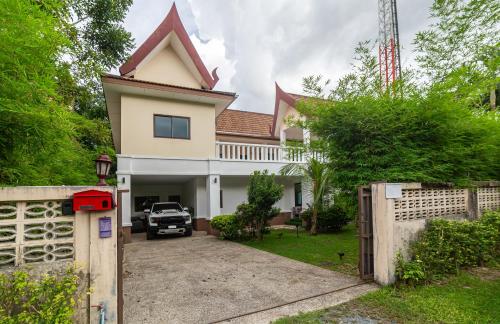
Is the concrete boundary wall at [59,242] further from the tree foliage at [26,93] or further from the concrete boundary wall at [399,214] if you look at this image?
the concrete boundary wall at [399,214]

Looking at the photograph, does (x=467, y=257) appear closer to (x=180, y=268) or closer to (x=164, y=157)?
(x=180, y=268)

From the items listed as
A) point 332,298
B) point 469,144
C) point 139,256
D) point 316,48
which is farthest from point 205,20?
point 332,298

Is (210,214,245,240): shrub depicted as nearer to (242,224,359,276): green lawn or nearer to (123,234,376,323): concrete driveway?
(242,224,359,276): green lawn

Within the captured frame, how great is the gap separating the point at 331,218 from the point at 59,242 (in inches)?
386

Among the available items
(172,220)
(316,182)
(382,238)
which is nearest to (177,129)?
(172,220)

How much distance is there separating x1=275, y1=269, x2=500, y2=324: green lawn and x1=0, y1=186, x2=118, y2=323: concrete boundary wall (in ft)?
7.49

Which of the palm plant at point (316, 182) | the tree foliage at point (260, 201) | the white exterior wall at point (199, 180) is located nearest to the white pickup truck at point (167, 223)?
the white exterior wall at point (199, 180)

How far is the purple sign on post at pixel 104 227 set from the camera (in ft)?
→ 9.98

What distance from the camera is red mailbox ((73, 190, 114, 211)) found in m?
2.92

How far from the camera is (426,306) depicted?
12.6ft

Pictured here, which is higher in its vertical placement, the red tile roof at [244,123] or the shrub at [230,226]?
the red tile roof at [244,123]

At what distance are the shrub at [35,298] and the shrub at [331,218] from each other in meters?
9.52

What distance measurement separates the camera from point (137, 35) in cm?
1314

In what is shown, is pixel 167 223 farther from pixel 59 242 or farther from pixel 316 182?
pixel 59 242
